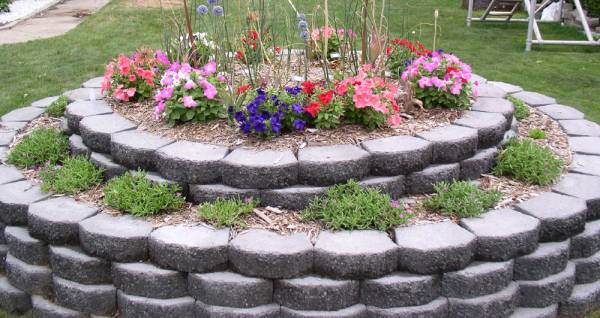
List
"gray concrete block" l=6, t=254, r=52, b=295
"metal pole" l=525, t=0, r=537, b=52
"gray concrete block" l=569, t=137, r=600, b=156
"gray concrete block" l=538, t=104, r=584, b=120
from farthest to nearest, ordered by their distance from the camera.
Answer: "metal pole" l=525, t=0, r=537, b=52 < "gray concrete block" l=538, t=104, r=584, b=120 < "gray concrete block" l=569, t=137, r=600, b=156 < "gray concrete block" l=6, t=254, r=52, b=295

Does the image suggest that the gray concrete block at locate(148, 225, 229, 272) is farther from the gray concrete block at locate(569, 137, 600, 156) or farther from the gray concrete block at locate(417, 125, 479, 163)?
the gray concrete block at locate(569, 137, 600, 156)

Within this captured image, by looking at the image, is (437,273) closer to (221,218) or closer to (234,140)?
(221,218)

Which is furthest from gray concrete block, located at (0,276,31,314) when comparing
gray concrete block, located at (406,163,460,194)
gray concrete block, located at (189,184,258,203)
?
gray concrete block, located at (406,163,460,194)

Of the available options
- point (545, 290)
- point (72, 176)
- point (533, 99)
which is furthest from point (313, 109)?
point (533, 99)

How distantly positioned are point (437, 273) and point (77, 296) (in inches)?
59.3

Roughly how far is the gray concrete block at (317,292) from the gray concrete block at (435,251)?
24 cm

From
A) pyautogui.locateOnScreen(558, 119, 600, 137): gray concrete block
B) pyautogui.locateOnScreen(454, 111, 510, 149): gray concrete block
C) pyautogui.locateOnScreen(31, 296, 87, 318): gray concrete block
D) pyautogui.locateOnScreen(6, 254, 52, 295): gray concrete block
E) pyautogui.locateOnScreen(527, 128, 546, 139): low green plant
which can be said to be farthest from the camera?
pyautogui.locateOnScreen(558, 119, 600, 137): gray concrete block

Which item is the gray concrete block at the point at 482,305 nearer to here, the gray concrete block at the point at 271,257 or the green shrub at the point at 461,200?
the green shrub at the point at 461,200

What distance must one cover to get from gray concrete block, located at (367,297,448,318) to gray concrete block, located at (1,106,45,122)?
2739 mm

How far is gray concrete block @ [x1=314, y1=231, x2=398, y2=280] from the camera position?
2.43m

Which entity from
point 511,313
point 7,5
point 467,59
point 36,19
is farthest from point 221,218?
point 7,5

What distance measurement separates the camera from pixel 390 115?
10.4 feet

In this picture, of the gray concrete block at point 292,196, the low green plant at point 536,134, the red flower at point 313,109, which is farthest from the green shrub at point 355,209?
the low green plant at point 536,134

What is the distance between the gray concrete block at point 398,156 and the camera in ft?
9.32
